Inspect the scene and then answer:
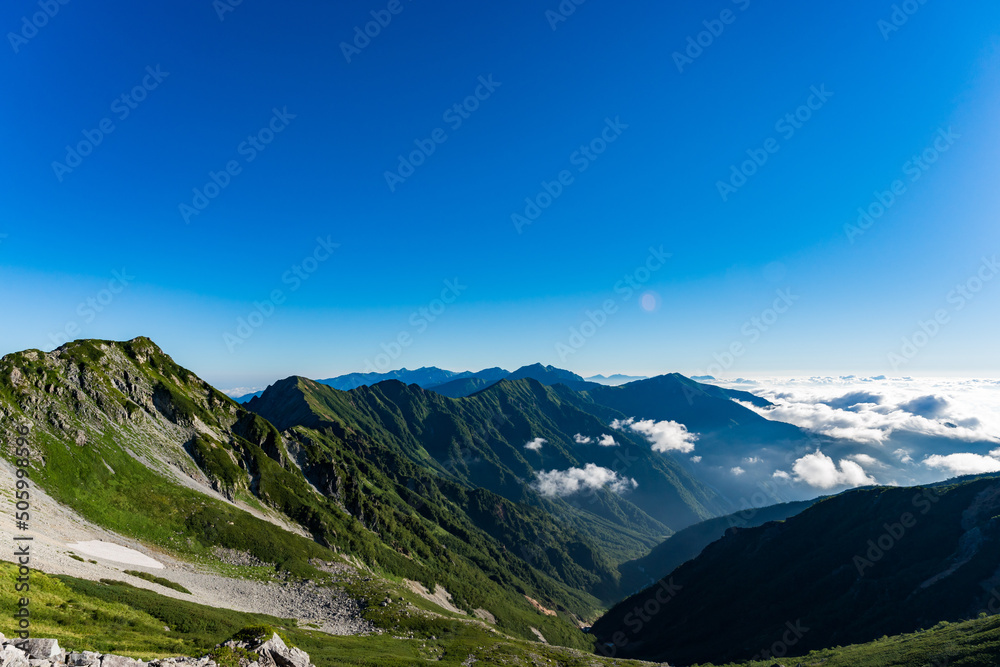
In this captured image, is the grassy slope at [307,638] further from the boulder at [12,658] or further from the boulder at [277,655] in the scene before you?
→ the boulder at [12,658]

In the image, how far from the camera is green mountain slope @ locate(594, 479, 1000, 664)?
127 metres

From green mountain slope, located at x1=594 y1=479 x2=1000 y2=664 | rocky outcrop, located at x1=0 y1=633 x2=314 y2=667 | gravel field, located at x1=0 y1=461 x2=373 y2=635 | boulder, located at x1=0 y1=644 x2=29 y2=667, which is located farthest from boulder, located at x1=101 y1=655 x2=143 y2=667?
green mountain slope, located at x1=594 y1=479 x2=1000 y2=664

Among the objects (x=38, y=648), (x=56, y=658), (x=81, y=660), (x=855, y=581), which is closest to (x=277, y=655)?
(x=81, y=660)

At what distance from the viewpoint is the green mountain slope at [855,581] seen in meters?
127

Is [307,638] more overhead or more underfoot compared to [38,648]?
more underfoot

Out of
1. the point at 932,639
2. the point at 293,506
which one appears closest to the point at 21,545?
the point at 293,506

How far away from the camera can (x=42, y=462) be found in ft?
354

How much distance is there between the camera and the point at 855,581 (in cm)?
14912

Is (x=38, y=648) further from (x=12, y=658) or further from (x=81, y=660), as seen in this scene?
(x=81, y=660)

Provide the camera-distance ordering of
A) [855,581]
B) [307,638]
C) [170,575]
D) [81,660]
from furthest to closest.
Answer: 1. [855,581]
2. [170,575]
3. [307,638]
4. [81,660]

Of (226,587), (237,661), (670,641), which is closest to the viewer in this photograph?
(237,661)

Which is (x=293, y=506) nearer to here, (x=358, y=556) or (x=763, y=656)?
(x=358, y=556)

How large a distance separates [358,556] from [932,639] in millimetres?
194633

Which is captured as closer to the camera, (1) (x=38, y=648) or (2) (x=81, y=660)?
(2) (x=81, y=660)
